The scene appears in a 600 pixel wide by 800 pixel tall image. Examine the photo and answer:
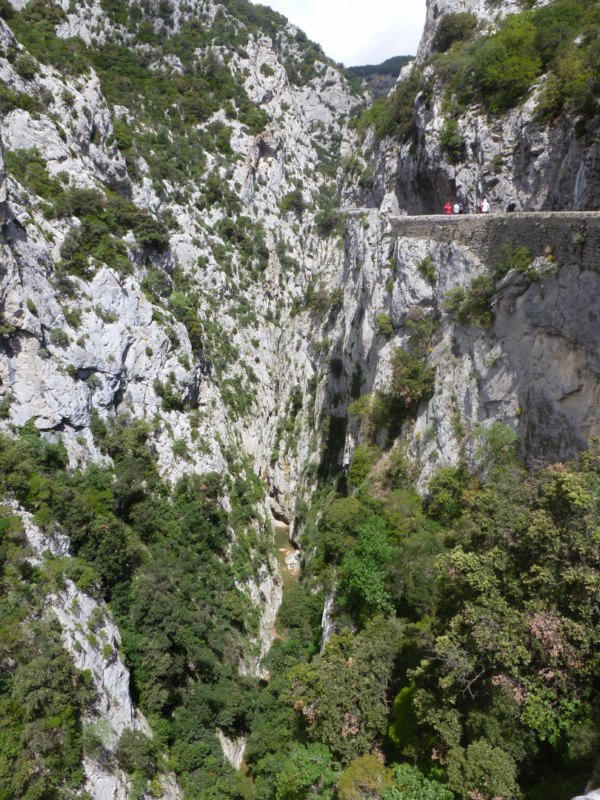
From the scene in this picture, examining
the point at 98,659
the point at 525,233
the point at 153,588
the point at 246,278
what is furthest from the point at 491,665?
the point at 246,278

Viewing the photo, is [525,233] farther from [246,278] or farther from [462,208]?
[246,278]

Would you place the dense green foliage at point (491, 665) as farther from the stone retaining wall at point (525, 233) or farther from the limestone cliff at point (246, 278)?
the stone retaining wall at point (525, 233)

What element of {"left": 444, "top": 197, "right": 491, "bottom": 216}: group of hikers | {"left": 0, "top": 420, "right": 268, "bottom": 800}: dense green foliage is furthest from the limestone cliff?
{"left": 0, "top": 420, "right": 268, "bottom": 800}: dense green foliage

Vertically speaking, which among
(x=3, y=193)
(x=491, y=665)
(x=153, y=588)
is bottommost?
(x=153, y=588)

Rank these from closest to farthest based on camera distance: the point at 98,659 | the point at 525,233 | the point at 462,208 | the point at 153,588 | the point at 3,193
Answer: the point at 525,233
the point at 98,659
the point at 153,588
the point at 3,193
the point at 462,208

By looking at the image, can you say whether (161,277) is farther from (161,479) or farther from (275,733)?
(275,733)

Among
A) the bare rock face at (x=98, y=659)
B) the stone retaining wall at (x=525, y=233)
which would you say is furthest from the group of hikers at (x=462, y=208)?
the bare rock face at (x=98, y=659)

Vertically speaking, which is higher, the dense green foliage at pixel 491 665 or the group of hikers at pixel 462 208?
the group of hikers at pixel 462 208

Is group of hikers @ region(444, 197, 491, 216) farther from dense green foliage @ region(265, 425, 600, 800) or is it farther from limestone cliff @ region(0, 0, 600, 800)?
dense green foliage @ region(265, 425, 600, 800)
